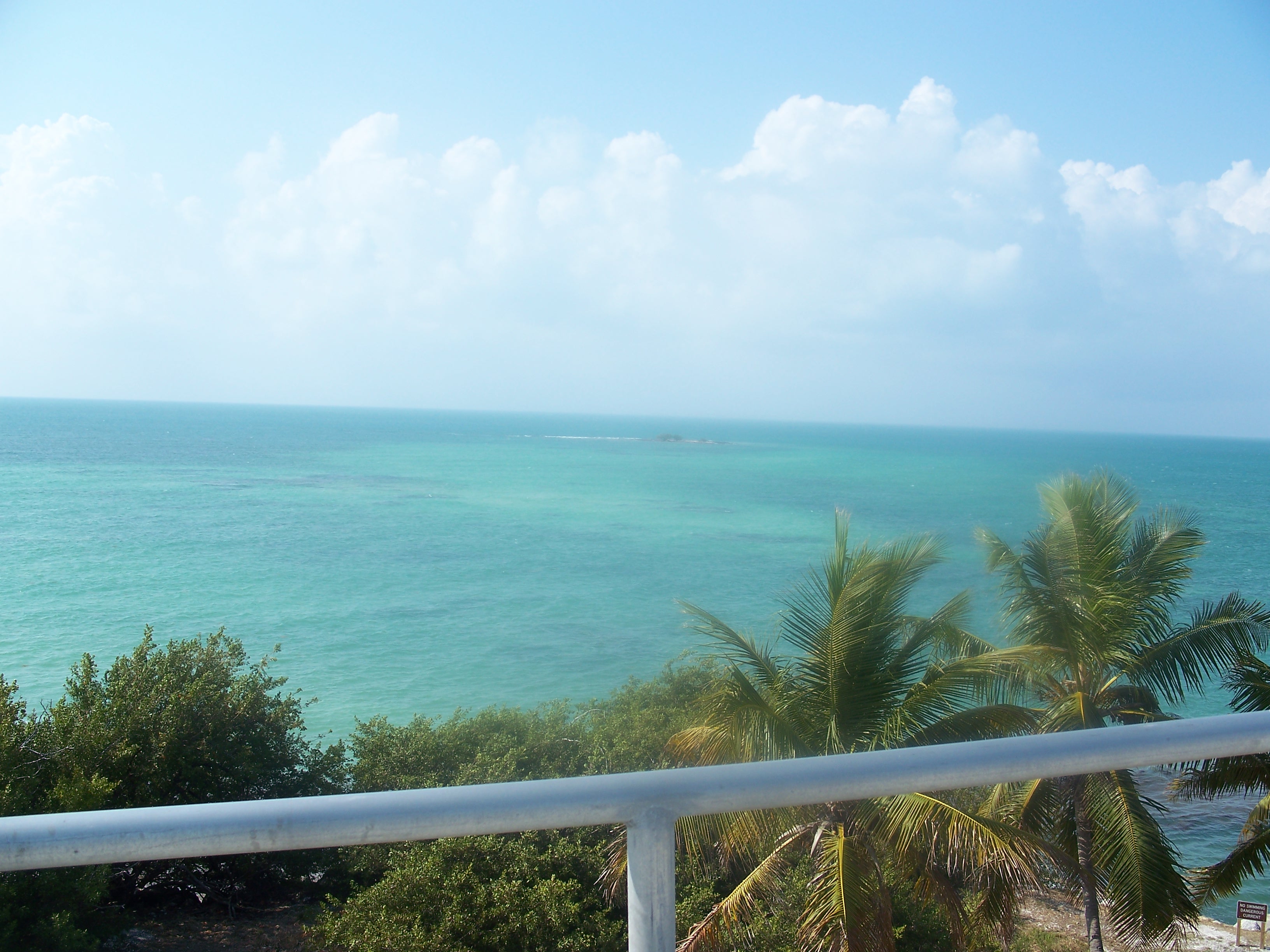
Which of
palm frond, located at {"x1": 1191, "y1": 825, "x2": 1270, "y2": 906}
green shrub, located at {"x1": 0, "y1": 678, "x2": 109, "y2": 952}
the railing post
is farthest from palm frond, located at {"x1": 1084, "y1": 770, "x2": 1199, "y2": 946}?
the railing post

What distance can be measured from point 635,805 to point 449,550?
57831mm

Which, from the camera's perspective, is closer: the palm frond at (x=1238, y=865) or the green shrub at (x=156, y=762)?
the green shrub at (x=156, y=762)

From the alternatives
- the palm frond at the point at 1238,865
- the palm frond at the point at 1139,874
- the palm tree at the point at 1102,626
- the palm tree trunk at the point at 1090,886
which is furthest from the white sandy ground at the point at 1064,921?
the palm frond at the point at 1238,865

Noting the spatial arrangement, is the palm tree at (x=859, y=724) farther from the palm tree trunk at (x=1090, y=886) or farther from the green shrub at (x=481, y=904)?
the palm tree trunk at (x=1090, y=886)

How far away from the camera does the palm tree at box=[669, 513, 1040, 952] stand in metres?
6.54

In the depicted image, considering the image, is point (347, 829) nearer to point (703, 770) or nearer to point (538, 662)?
point (703, 770)

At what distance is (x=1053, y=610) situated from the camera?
11.0 metres

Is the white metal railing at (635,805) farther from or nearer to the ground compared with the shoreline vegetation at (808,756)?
farther from the ground

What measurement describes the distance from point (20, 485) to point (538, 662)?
196ft

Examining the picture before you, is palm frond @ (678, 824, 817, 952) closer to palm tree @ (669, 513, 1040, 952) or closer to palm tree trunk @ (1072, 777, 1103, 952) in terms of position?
palm tree @ (669, 513, 1040, 952)

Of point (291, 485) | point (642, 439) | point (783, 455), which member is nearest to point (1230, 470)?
point (783, 455)

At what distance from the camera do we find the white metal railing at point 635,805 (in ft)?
2.64

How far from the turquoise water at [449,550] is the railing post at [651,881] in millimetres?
18634

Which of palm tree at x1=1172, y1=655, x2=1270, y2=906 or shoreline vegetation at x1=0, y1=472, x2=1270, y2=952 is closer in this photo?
palm tree at x1=1172, y1=655, x2=1270, y2=906
